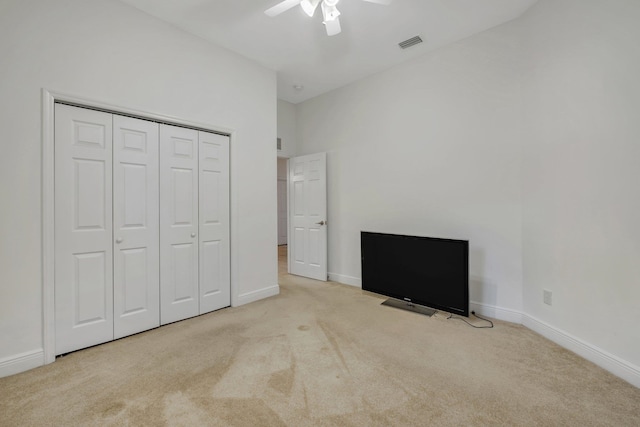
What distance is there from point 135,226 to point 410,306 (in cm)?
304

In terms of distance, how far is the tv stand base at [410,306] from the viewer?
10.2 ft

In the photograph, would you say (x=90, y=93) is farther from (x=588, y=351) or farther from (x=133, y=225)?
(x=588, y=351)

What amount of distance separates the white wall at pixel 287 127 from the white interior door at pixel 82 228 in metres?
2.68

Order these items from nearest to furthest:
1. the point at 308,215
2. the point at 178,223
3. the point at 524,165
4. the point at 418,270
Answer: the point at 524,165 → the point at 178,223 → the point at 418,270 → the point at 308,215

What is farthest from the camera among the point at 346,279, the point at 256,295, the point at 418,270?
the point at 346,279

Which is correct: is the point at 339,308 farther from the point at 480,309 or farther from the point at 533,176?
the point at 533,176

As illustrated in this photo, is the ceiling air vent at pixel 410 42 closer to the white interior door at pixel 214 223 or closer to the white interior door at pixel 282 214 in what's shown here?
the white interior door at pixel 214 223

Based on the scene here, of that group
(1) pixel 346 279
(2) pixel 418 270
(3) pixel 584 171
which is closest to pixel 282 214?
(1) pixel 346 279

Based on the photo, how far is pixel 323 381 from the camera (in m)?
1.89

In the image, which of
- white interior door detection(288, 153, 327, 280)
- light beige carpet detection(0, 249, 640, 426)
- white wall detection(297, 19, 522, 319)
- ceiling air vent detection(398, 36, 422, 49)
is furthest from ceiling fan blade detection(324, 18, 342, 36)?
light beige carpet detection(0, 249, 640, 426)

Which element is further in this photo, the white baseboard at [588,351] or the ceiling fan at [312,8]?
the ceiling fan at [312,8]

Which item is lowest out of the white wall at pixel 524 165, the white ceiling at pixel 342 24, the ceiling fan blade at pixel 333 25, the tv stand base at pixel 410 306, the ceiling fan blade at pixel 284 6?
the tv stand base at pixel 410 306

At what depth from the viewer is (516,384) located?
6.09ft

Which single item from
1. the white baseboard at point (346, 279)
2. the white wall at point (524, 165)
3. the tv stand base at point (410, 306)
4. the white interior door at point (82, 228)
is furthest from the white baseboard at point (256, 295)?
the tv stand base at point (410, 306)
